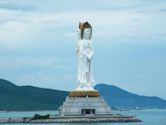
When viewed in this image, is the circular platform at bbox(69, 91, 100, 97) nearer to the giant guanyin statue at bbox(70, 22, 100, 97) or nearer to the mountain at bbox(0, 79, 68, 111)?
the giant guanyin statue at bbox(70, 22, 100, 97)

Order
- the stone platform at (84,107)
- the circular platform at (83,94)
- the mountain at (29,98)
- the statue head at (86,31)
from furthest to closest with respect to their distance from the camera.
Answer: the mountain at (29,98) → the statue head at (86,31) → the circular platform at (83,94) → the stone platform at (84,107)

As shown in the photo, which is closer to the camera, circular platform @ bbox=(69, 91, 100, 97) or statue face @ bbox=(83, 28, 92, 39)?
circular platform @ bbox=(69, 91, 100, 97)

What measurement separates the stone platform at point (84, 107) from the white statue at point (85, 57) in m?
1.07

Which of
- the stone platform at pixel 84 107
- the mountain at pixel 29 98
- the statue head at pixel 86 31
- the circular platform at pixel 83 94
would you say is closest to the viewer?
the stone platform at pixel 84 107

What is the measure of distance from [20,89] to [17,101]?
1349cm

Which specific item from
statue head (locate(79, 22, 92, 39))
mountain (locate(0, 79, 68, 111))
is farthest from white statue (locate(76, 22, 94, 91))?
mountain (locate(0, 79, 68, 111))

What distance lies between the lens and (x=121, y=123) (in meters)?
71.3

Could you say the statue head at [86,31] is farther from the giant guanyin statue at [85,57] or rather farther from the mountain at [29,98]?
the mountain at [29,98]

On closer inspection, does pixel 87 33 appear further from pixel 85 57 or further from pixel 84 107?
pixel 84 107

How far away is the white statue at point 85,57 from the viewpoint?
74.6 meters

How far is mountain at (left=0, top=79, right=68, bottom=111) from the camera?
163 m

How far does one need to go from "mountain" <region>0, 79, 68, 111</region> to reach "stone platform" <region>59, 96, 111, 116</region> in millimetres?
85265

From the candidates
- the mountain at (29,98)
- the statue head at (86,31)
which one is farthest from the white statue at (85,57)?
the mountain at (29,98)

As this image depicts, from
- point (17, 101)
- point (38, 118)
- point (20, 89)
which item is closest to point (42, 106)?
point (17, 101)
